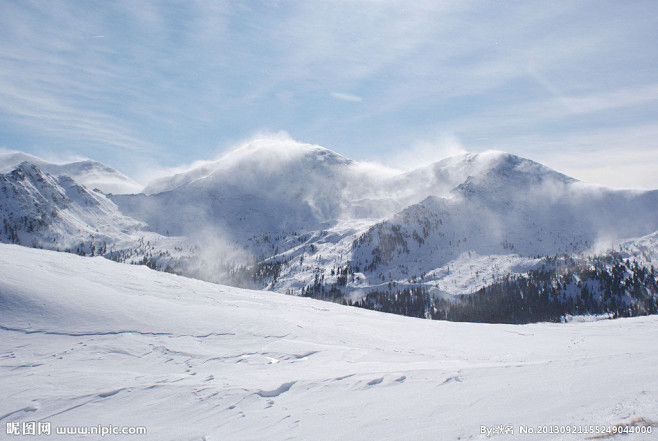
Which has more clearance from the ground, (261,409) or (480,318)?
(261,409)

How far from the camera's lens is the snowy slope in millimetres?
8977

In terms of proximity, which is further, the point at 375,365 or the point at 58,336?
the point at 58,336

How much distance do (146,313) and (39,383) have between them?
7.15 m

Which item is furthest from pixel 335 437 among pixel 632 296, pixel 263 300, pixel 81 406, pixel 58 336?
pixel 632 296

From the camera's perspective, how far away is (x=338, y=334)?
19.7 m

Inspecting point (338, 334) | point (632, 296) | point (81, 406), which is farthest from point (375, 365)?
point (632, 296)

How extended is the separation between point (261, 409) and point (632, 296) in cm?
23646

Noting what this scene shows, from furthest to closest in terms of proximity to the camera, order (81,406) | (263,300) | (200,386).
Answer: (263,300) < (200,386) < (81,406)

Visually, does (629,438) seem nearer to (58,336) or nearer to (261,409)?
(261,409)

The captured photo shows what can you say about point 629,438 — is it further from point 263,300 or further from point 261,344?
point 263,300

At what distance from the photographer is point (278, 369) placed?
1449cm

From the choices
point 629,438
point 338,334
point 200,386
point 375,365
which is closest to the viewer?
point 629,438

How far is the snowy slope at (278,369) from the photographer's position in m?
8.98

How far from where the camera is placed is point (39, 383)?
12.6m
